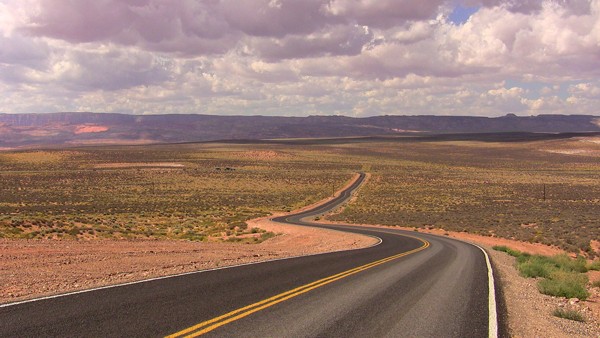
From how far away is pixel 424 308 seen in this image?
9.80 metres

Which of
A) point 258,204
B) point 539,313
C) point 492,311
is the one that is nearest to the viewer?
point 492,311

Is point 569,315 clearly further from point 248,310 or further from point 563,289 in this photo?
point 248,310

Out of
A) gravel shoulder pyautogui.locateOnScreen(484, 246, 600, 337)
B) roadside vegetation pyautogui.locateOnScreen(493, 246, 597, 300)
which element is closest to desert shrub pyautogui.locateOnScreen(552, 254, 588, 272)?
roadside vegetation pyautogui.locateOnScreen(493, 246, 597, 300)

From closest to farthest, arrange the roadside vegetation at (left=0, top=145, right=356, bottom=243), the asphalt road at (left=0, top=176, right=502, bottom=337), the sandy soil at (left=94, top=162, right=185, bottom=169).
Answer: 1. the asphalt road at (left=0, top=176, right=502, bottom=337)
2. the roadside vegetation at (left=0, top=145, right=356, bottom=243)
3. the sandy soil at (left=94, top=162, right=185, bottom=169)

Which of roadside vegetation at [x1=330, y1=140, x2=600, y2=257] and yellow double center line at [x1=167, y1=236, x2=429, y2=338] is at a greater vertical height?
yellow double center line at [x1=167, y1=236, x2=429, y2=338]

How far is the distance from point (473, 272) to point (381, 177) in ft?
280

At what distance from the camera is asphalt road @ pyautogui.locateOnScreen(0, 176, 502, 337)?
298 inches

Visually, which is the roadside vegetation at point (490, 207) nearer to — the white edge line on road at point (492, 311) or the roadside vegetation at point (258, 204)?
the roadside vegetation at point (258, 204)

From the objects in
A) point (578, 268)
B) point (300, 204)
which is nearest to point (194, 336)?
point (578, 268)

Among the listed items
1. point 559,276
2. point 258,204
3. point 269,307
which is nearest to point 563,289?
point 559,276

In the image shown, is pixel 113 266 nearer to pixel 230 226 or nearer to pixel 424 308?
pixel 424 308

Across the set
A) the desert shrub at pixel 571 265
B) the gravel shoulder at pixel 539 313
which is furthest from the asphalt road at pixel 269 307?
the desert shrub at pixel 571 265

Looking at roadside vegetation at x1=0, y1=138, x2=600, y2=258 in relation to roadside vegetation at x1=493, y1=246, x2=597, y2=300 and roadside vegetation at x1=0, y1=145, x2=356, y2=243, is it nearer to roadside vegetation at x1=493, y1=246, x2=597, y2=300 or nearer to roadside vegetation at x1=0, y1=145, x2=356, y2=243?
roadside vegetation at x1=0, y1=145, x2=356, y2=243

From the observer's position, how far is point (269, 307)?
30.0ft
